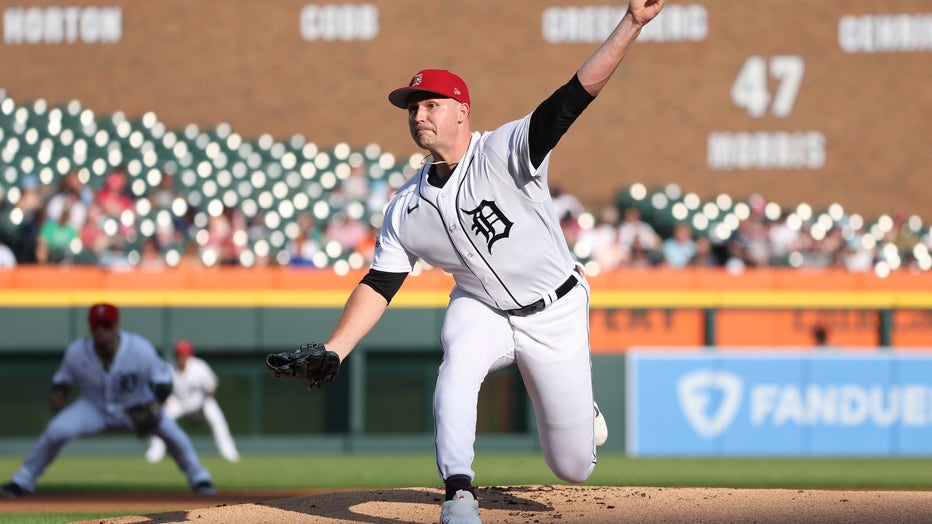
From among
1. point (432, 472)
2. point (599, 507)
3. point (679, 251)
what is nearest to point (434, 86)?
point (599, 507)

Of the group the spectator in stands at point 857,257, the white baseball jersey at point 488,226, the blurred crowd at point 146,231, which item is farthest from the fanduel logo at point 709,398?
the white baseball jersey at point 488,226

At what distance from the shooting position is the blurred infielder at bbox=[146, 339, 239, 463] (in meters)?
14.1

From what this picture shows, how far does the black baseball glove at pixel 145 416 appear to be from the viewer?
983cm

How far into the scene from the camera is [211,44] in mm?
Result: 20031

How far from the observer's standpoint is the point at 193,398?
14.1m

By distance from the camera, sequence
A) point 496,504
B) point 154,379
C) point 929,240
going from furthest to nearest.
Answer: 1. point 929,240
2. point 154,379
3. point 496,504

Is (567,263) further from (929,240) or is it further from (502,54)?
(502,54)

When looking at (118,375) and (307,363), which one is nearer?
(307,363)

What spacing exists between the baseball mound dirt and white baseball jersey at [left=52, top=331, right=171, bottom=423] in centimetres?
Answer: 348

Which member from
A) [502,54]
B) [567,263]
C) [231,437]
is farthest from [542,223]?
[502,54]

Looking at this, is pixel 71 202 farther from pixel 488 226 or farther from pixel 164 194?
pixel 488 226

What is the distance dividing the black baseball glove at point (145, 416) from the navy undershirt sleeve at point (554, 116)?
5334 millimetres

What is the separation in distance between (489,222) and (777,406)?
10.0 metres

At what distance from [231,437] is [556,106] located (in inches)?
412
